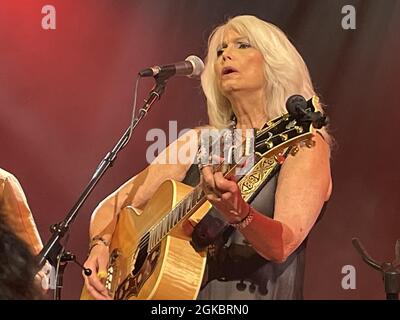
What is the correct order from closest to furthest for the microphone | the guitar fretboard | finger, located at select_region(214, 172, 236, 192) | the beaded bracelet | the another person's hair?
the another person's hair, finger, located at select_region(214, 172, 236, 192), the beaded bracelet, the guitar fretboard, the microphone

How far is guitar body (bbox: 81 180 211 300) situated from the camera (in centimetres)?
200

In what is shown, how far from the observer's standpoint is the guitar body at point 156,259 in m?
2.00

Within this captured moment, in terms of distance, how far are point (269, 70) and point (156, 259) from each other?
2.41 feet

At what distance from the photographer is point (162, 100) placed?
2.70 m

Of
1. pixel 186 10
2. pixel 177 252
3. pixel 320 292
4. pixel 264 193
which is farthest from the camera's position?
pixel 186 10

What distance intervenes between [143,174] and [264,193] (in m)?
0.58

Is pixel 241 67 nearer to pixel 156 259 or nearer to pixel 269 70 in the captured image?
pixel 269 70

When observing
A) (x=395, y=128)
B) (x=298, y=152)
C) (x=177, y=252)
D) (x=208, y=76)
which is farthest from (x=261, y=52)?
(x=177, y=252)

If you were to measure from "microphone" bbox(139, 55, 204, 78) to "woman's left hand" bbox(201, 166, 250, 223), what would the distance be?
1.99 ft

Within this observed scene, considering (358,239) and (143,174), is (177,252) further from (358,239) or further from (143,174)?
(358,239)

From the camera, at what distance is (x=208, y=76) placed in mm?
2512

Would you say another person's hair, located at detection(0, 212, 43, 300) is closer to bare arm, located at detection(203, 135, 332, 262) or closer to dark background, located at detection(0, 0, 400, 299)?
bare arm, located at detection(203, 135, 332, 262)

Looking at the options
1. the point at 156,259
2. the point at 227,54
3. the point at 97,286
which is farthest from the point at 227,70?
the point at 97,286

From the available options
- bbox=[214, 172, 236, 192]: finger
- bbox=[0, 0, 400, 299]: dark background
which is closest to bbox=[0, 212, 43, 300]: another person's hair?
bbox=[214, 172, 236, 192]: finger
